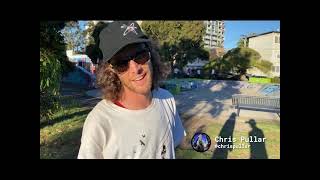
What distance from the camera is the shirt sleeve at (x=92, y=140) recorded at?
1.91 meters

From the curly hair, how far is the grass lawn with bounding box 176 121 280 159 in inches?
35.1

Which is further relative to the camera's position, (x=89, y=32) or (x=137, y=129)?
(x=89, y=32)

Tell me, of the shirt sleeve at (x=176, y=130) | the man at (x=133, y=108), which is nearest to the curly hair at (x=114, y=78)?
the man at (x=133, y=108)

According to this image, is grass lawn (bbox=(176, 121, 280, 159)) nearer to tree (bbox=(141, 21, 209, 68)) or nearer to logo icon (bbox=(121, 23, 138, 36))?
tree (bbox=(141, 21, 209, 68))

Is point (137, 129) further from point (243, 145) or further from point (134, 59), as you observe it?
point (243, 145)

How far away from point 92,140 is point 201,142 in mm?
1275

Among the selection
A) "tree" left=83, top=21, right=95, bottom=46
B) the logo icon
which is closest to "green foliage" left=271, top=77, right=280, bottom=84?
"tree" left=83, top=21, right=95, bottom=46

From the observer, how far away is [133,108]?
2182 millimetres

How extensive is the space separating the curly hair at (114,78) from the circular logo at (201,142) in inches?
35.1

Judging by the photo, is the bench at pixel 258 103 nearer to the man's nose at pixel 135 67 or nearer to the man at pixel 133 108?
the man at pixel 133 108

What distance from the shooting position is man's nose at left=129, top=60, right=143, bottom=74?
225 cm

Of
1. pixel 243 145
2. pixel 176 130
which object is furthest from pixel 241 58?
pixel 176 130

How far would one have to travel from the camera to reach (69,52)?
3049mm
